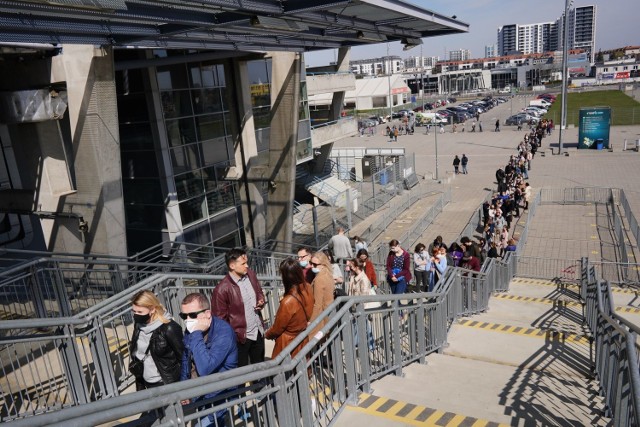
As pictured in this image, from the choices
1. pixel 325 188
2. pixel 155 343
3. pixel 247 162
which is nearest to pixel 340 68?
pixel 325 188

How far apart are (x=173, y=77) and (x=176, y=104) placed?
0.75 meters

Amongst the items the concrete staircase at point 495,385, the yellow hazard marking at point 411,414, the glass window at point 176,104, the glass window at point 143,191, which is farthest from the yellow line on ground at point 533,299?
the glass window at point 176,104

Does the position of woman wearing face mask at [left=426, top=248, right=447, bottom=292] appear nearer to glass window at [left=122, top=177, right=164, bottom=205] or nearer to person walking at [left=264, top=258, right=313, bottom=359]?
person walking at [left=264, top=258, right=313, bottom=359]

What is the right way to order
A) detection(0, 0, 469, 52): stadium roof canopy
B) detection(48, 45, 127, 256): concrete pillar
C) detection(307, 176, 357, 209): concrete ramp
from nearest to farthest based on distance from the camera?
detection(0, 0, 469, 52): stadium roof canopy < detection(48, 45, 127, 256): concrete pillar < detection(307, 176, 357, 209): concrete ramp

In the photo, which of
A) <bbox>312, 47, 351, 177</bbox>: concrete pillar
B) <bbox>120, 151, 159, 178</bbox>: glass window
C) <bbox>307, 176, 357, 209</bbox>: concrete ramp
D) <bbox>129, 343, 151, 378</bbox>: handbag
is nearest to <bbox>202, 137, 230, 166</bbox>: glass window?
<bbox>120, 151, 159, 178</bbox>: glass window

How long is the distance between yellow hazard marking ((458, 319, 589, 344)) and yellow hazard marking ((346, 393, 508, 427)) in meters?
4.30

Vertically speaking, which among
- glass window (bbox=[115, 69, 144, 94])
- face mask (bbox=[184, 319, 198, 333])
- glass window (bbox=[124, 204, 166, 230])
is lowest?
glass window (bbox=[124, 204, 166, 230])

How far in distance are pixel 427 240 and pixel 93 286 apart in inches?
527

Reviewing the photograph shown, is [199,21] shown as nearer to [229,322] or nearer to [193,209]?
[229,322]

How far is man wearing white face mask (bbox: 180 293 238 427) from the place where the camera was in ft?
12.1

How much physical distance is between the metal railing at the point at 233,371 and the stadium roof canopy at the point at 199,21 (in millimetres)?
3784

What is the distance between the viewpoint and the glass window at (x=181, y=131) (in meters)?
14.6

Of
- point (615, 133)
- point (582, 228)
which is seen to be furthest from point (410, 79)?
point (582, 228)

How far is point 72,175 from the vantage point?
11.3 meters
